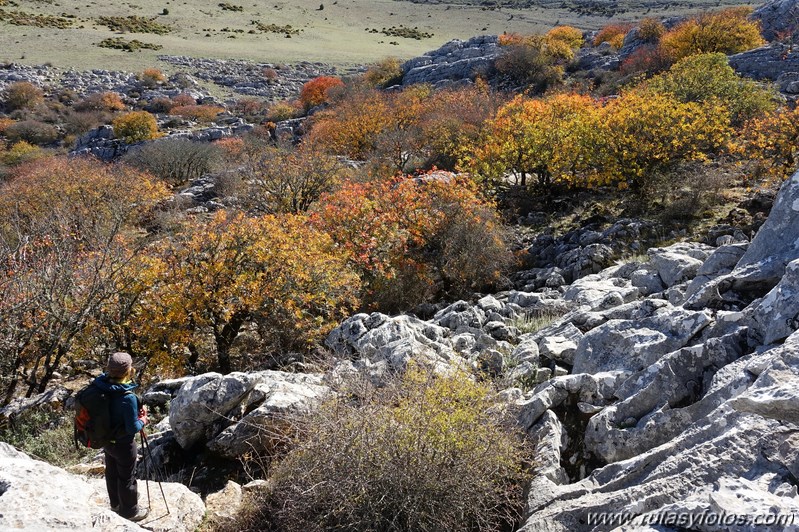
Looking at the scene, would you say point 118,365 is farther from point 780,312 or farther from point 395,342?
point 780,312

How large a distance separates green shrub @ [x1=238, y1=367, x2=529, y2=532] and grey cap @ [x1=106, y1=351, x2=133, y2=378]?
204 cm

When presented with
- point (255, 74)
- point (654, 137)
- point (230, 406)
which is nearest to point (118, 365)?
point (230, 406)

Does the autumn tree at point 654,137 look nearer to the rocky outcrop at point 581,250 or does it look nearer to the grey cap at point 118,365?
the rocky outcrop at point 581,250

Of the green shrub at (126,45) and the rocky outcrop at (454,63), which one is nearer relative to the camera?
the rocky outcrop at (454,63)

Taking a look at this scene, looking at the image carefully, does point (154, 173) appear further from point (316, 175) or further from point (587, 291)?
point (587, 291)

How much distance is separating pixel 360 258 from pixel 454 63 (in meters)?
41.1

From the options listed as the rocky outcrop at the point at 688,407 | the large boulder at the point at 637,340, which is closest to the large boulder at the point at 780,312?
the rocky outcrop at the point at 688,407

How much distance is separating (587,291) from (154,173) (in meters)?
32.8

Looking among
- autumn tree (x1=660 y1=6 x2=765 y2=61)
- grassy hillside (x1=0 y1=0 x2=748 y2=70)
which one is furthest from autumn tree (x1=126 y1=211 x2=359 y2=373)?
grassy hillside (x1=0 y1=0 x2=748 y2=70)

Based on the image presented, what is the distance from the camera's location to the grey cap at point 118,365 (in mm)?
5486

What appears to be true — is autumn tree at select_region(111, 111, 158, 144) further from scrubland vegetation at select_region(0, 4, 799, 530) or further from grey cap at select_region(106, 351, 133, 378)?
grey cap at select_region(106, 351, 133, 378)

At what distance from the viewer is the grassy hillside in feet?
236

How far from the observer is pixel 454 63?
4916 cm

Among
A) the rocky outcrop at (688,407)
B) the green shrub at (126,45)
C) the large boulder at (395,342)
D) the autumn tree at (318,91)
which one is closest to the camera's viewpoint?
the rocky outcrop at (688,407)
